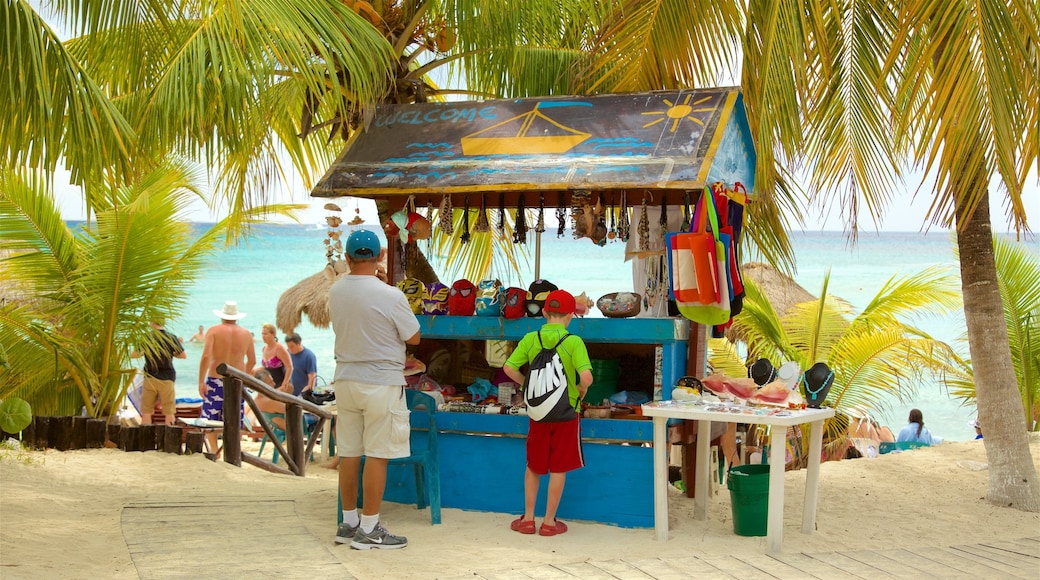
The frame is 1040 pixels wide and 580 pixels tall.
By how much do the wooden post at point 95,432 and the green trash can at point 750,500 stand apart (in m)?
4.88

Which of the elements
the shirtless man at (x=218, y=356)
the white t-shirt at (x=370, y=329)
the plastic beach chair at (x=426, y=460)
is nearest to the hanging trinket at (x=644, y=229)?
the plastic beach chair at (x=426, y=460)

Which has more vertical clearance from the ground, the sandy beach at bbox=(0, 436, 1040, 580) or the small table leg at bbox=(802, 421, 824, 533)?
the small table leg at bbox=(802, 421, 824, 533)

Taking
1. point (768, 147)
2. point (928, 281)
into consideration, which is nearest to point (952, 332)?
point (928, 281)

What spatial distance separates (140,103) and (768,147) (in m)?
4.42

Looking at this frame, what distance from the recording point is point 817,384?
5.66 meters

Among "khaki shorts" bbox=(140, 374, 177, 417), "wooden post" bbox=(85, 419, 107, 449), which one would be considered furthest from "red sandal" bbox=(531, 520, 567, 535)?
"khaki shorts" bbox=(140, 374, 177, 417)

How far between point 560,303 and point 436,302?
1.10m

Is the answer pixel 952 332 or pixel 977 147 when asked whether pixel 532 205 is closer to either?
pixel 977 147

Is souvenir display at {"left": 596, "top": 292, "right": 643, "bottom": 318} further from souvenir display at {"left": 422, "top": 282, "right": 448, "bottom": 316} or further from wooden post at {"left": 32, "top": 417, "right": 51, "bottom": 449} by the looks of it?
wooden post at {"left": 32, "top": 417, "right": 51, "bottom": 449}

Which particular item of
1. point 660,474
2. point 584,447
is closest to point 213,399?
point 584,447

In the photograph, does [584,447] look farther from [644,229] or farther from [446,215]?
[446,215]

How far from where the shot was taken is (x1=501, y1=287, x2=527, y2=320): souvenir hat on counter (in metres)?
6.11

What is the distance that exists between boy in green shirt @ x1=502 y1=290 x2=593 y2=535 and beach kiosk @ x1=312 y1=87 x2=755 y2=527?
1.11ft

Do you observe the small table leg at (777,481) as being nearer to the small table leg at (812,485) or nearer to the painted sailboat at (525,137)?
the small table leg at (812,485)
